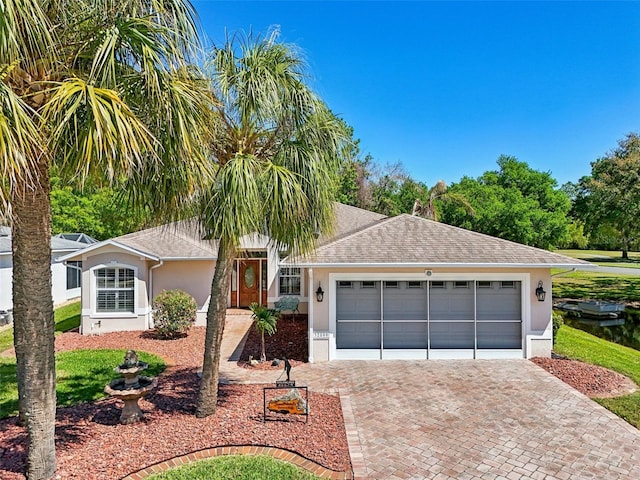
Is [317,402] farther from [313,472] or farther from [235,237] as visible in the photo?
[235,237]

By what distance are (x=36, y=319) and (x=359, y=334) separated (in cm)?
863

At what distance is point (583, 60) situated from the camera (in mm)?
16734

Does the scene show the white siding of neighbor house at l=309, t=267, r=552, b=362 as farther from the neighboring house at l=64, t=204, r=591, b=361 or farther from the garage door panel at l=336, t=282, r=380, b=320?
the garage door panel at l=336, t=282, r=380, b=320

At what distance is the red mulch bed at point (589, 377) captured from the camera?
9.18m

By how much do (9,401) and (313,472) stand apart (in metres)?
7.27

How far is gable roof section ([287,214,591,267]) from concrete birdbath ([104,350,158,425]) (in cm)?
466

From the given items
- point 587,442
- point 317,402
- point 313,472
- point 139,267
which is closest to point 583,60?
point 587,442

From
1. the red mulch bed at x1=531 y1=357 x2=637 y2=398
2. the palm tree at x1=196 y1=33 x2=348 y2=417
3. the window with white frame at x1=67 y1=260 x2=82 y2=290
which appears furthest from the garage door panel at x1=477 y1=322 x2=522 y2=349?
the window with white frame at x1=67 y1=260 x2=82 y2=290

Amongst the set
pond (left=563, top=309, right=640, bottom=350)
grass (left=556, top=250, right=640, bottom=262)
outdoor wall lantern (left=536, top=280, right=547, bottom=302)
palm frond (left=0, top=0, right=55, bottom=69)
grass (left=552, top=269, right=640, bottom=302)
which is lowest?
pond (left=563, top=309, right=640, bottom=350)

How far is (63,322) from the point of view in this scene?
17516mm

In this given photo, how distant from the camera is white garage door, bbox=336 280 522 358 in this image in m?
11.8

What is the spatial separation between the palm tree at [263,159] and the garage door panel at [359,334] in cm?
527

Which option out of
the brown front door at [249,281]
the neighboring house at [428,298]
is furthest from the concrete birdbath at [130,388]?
the brown front door at [249,281]

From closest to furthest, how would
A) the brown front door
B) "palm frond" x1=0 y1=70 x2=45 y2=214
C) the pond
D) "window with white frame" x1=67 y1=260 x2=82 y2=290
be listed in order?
"palm frond" x1=0 y1=70 x2=45 y2=214
the pond
the brown front door
"window with white frame" x1=67 y1=260 x2=82 y2=290
